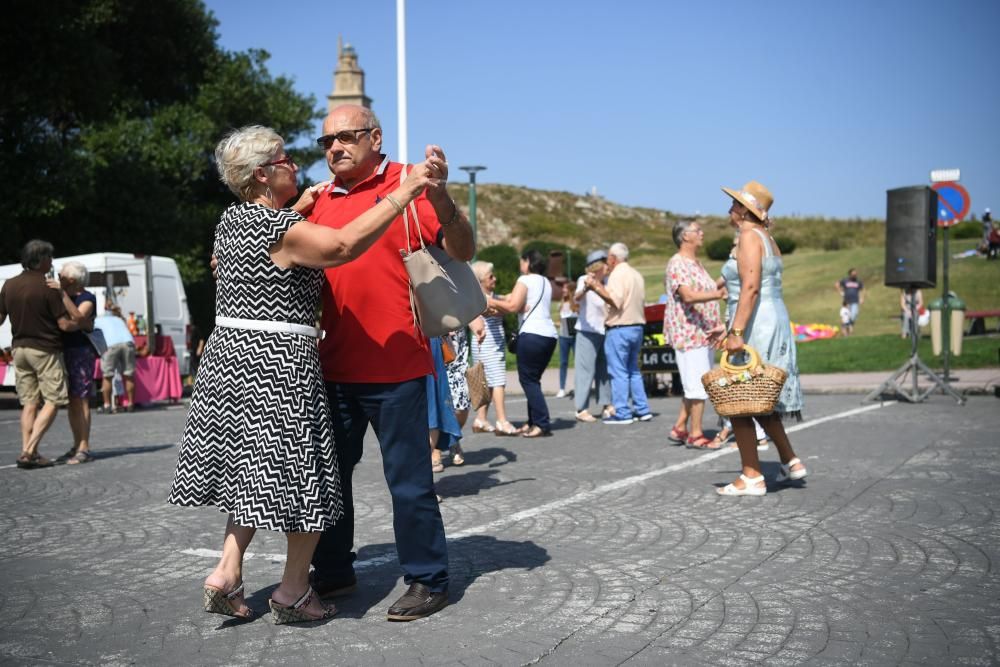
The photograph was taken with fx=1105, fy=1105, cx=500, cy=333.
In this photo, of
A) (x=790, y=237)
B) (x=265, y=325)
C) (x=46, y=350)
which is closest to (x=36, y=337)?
(x=46, y=350)

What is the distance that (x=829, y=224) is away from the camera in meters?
91.4

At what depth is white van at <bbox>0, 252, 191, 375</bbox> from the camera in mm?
19625

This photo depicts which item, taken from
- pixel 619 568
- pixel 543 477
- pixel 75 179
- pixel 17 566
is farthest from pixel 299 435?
pixel 75 179

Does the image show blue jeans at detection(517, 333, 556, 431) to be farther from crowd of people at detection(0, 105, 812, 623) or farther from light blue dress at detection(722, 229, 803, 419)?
crowd of people at detection(0, 105, 812, 623)

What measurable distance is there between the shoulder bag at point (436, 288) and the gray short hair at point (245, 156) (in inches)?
21.9

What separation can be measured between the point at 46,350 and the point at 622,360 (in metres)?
5.92

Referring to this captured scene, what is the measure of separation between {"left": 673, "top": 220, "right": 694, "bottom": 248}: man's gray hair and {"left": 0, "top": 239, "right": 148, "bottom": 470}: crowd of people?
5494 mm

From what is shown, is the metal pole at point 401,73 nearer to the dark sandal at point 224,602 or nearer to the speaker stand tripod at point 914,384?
the speaker stand tripod at point 914,384

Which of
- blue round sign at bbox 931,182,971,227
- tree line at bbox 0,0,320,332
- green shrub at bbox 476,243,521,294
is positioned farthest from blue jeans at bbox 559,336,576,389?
green shrub at bbox 476,243,521,294

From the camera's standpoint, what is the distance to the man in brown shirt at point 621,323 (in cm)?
1204

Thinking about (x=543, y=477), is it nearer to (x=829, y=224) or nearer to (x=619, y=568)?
(x=619, y=568)

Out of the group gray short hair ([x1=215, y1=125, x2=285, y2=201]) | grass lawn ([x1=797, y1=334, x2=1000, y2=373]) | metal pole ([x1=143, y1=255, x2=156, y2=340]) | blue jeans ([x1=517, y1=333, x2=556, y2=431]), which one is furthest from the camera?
grass lawn ([x1=797, y1=334, x2=1000, y2=373])

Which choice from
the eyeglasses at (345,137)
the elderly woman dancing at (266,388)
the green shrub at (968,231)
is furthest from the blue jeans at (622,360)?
the green shrub at (968,231)

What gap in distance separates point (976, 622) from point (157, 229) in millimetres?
26736
